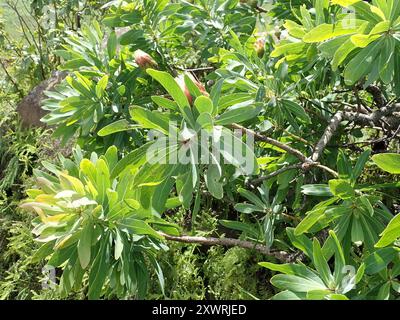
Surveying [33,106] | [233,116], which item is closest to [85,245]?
[233,116]

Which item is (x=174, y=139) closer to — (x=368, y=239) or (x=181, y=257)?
(x=368, y=239)

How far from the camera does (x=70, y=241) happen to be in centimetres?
112

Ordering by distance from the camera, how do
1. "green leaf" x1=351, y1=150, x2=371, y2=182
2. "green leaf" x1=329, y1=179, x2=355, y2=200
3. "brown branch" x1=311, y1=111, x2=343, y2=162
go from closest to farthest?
"green leaf" x1=329, y1=179, x2=355, y2=200, "green leaf" x1=351, y1=150, x2=371, y2=182, "brown branch" x1=311, y1=111, x2=343, y2=162

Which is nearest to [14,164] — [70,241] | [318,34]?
[70,241]

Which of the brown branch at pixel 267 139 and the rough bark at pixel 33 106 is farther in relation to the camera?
the rough bark at pixel 33 106

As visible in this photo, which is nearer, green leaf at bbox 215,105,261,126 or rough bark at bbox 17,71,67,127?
green leaf at bbox 215,105,261,126

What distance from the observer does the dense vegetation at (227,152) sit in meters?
1.07

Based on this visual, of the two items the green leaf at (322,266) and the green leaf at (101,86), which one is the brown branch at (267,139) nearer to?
the green leaf at (322,266)

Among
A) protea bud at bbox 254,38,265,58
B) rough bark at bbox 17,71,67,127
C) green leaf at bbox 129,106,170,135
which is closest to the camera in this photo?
green leaf at bbox 129,106,170,135

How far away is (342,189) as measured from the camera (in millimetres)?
1176

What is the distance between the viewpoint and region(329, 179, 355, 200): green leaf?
1168 mm

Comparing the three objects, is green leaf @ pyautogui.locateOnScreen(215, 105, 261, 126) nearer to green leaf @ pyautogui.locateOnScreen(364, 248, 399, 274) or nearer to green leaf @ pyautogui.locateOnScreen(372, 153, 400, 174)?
green leaf @ pyautogui.locateOnScreen(372, 153, 400, 174)

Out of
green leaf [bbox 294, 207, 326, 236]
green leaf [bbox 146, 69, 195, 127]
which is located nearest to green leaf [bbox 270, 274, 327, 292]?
green leaf [bbox 294, 207, 326, 236]

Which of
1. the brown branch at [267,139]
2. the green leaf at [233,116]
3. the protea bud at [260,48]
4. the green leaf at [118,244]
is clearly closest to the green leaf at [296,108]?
the brown branch at [267,139]
